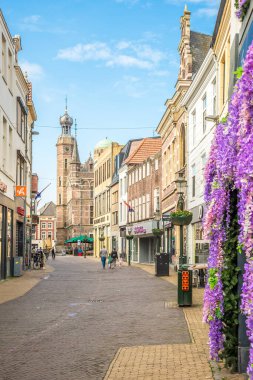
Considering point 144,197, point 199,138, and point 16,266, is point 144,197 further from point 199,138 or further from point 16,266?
point 16,266

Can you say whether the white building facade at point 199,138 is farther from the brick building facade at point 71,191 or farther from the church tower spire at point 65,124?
the church tower spire at point 65,124

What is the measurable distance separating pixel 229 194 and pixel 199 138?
65.5ft

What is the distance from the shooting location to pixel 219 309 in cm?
737

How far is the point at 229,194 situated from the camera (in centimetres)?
727

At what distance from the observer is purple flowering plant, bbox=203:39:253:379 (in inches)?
197

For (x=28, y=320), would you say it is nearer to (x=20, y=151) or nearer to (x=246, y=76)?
(x=246, y=76)

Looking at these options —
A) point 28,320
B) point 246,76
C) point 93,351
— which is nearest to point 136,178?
point 28,320

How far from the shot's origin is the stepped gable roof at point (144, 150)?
183 feet

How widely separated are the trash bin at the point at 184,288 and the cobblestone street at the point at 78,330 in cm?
44

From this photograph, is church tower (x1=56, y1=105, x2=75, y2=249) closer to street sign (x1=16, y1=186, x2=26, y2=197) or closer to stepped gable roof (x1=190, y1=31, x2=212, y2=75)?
stepped gable roof (x1=190, y1=31, x2=212, y2=75)

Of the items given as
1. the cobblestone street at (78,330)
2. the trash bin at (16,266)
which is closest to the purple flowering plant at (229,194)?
the cobblestone street at (78,330)

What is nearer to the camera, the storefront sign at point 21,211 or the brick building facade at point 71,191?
the storefront sign at point 21,211

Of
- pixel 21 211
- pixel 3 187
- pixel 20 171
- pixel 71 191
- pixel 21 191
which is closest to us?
pixel 3 187

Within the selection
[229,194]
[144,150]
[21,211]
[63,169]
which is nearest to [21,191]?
[21,211]
